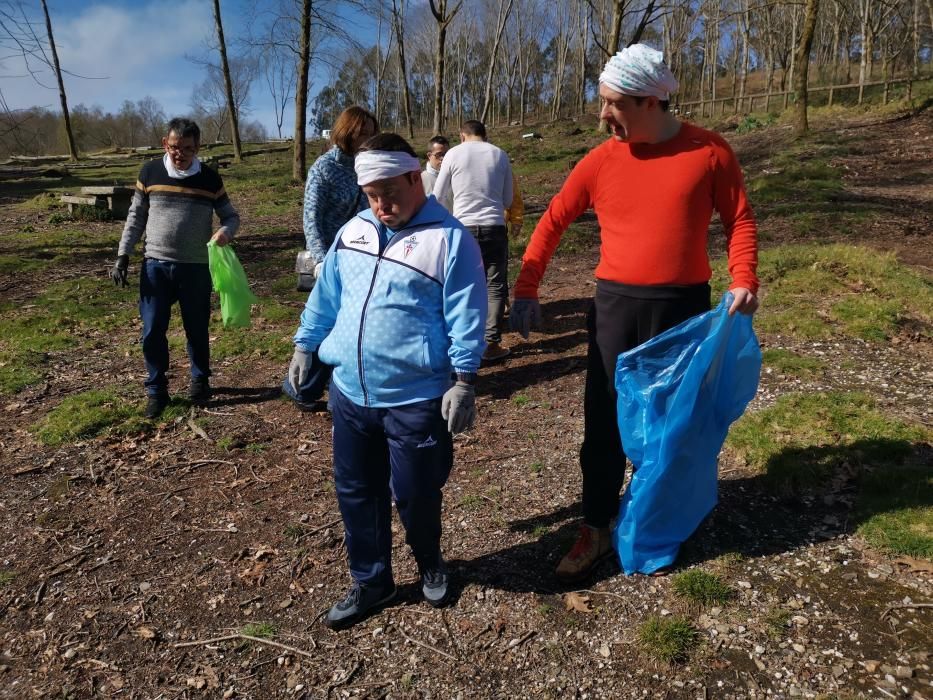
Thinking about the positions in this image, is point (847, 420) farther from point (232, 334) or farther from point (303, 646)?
point (232, 334)

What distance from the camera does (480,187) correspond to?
5.33m

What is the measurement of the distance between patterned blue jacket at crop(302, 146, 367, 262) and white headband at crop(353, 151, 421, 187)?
1814mm

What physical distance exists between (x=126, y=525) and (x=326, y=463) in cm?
117

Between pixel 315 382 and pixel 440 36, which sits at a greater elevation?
pixel 440 36

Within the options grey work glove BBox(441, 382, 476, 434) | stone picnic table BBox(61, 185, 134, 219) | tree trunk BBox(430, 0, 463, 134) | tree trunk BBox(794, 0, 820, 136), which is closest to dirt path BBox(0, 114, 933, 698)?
grey work glove BBox(441, 382, 476, 434)

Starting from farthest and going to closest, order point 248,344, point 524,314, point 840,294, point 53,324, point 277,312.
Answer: point 277,312
point 53,324
point 248,344
point 840,294
point 524,314

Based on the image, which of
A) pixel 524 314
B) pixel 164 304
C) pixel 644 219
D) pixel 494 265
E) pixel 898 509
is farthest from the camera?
pixel 494 265

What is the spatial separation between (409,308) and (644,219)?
3.13 ft

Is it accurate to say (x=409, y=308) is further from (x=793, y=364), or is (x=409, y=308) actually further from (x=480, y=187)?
(x=793, y=364)

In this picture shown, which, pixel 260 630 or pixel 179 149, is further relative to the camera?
pixel 179 149

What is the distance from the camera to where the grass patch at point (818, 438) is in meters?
3.58

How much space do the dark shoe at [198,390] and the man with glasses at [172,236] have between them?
23cm

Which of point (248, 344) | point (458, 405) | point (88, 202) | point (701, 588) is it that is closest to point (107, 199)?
point (88, 202)

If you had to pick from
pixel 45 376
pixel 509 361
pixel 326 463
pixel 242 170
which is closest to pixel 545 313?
pixel 509 361
